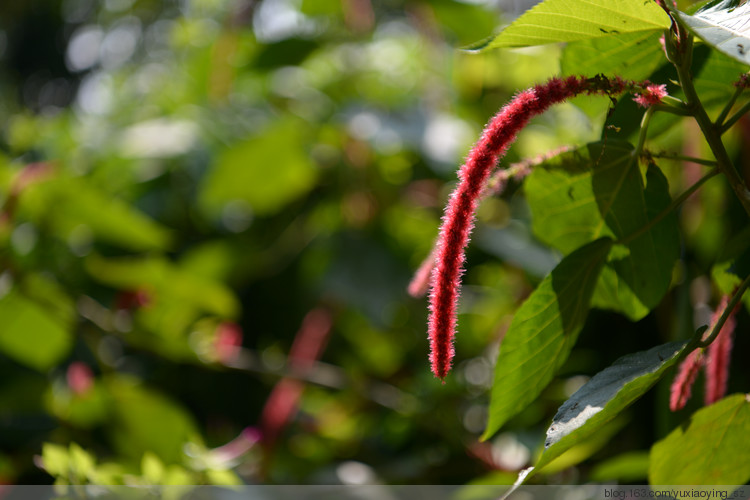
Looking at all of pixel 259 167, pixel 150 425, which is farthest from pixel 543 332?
pixel 259 167

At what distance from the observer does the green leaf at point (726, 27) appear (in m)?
0.39

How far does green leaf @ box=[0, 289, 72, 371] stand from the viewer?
125 centimetres

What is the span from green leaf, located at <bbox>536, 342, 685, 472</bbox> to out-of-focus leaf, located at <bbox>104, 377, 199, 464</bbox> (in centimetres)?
79

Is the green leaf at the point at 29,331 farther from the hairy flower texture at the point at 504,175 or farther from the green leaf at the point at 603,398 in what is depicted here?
the green leaf at the point at 603,398

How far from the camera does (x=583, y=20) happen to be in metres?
0.49

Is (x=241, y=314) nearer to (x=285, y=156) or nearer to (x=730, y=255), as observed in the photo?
(x=285, y=156)

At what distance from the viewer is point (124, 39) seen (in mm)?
3674

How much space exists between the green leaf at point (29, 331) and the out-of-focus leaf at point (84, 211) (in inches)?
6.7

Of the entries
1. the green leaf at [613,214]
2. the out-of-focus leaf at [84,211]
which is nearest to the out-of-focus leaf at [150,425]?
the out-of-focus leaf at [84,211]

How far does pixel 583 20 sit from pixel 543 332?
222 millimetres

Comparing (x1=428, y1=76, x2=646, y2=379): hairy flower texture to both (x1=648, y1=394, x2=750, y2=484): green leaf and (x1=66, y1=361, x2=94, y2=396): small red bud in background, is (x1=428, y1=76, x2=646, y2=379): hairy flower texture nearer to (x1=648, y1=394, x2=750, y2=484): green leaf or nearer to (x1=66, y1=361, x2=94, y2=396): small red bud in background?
(x1=648, y1=394, x2=750, y2=484): green leaf

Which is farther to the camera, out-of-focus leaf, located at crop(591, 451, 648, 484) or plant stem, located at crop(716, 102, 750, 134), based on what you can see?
out-of-focus leaf, located at crop(591, 451, 648, 484)

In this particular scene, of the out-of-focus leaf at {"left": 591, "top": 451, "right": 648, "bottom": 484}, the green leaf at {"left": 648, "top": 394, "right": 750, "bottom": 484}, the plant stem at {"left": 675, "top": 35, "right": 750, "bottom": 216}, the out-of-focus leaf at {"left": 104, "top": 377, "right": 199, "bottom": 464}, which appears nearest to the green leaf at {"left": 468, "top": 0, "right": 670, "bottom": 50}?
the plant stem at {"left": 675, "top": 35, "right": 750, "bottom": 216}

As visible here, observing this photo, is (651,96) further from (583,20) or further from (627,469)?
(627,469)
